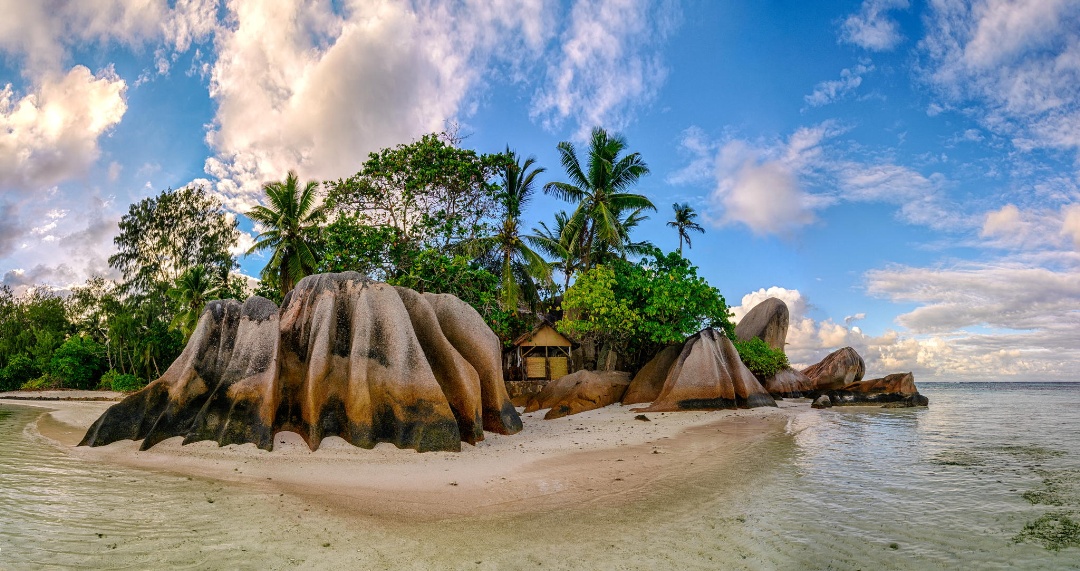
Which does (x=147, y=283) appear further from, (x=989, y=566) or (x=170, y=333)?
(x=989, y=566)

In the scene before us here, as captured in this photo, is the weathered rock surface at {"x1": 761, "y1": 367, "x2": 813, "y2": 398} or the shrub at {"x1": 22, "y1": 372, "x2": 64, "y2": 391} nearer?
the weathered rock surface at {"x1": 761, "y1": 367, "x2": 813, "y2": 398}

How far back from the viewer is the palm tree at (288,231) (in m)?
28.0

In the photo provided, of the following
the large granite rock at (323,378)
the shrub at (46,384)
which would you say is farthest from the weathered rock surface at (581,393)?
the shrub at (46,384)

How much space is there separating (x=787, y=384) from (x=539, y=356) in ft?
41.5

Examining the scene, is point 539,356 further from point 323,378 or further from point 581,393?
point 323,378

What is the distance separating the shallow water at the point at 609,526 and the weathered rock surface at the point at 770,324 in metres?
22.7

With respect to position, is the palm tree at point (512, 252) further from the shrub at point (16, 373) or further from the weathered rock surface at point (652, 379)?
the shrub at point (16, 373)

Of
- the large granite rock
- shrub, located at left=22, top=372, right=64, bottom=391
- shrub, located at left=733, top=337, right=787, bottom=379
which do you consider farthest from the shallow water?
shrub, located at left=22, top=372, right=64, bottom=391

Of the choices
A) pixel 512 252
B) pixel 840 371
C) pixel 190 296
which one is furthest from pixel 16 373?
pixel 840 371

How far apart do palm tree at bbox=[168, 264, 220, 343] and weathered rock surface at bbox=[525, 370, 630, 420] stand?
2285 cm

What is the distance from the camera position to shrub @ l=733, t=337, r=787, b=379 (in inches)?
976

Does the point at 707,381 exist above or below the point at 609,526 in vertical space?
above

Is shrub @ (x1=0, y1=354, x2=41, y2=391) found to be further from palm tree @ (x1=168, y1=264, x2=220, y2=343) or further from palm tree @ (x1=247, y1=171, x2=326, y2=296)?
palm tree @ (x1=247, y1=171, x2=326, y2=296)

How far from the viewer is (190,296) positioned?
107ft
